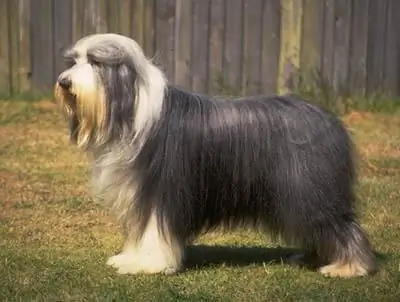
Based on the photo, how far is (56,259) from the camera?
6.47 meters

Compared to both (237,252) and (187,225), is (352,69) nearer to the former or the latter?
(237,252)

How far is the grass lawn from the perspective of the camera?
579cm

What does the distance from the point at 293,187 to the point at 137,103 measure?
1.15m

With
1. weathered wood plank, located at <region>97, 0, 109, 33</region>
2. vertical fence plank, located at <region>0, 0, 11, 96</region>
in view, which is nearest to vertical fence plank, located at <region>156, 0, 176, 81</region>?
weathered wood plank, located at <region>97, 0, 109, 33</region>

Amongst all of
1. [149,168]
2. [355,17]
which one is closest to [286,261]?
[149,168]

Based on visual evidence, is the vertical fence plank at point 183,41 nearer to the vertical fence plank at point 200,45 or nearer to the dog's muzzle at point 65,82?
the vertical fence plank at point 200,45

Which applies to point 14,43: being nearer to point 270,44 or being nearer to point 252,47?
point 252,47

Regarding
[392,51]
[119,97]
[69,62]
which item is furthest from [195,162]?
[392,51]

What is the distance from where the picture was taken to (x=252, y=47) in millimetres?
11562

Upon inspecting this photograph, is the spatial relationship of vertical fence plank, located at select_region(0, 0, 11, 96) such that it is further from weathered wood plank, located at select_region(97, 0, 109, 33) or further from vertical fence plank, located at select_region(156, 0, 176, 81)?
vertical fence plank, located at select_region(156, 0, 176, 81)

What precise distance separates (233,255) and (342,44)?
5518mm

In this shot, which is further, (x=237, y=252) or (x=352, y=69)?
(x=352, y=69)

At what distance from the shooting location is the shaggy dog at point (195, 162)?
5.87 meters

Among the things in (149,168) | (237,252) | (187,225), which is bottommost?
(237,252)
